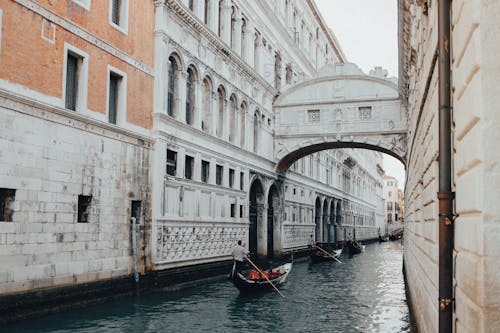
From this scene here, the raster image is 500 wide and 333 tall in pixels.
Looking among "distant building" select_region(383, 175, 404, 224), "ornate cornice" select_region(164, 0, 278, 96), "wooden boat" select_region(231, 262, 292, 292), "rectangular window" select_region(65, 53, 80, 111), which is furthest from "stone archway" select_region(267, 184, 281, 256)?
"distant building" select_region(383, 175, 404, 224)

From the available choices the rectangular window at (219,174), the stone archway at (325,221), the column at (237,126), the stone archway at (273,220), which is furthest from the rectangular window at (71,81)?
the stone archway at (325,221)

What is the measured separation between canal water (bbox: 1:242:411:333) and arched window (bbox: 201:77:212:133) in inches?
189

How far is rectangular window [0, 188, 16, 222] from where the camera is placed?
9.23 meters

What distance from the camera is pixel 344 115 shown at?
2239cm

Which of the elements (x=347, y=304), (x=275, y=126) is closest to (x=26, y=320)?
(x=347, y=304)

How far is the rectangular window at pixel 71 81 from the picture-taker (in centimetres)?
1123

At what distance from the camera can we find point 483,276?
266cm

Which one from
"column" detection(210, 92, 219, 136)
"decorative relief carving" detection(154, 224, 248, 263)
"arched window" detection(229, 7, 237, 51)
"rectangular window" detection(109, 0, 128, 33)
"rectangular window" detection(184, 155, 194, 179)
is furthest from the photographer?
"arched window" detection(229, 7, 237, 51)

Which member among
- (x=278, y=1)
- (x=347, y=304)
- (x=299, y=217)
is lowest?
(x=347, y=304)

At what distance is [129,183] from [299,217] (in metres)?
16.1

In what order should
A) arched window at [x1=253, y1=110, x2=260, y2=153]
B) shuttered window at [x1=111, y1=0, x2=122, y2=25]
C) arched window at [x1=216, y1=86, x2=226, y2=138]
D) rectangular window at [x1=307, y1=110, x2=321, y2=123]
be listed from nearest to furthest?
shuttered window at [x1=111, y1=0, x2=122, y2=25], arched window at [x1=216, y1=86, x2=226, y2=138], arched window at [x1=253, y1=110, x2=260, y2=153], rectangular window at [x1=307, y1=110, x2=321, y2=123]

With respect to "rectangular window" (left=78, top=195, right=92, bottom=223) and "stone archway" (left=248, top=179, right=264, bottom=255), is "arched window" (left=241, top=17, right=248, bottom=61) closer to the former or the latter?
"stone archway" (left=248, top=179, right=264, bottom=255)

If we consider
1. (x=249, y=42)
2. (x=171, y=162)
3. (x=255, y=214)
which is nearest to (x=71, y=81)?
(x=171, y=162)

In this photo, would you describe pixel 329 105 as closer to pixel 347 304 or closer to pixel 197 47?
pixel 197 47
